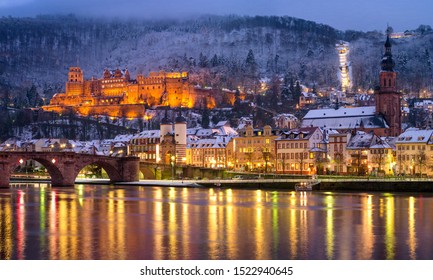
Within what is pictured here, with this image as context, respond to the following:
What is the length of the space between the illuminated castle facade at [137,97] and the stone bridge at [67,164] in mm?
77332

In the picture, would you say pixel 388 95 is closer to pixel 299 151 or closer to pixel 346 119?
pixel 346 119

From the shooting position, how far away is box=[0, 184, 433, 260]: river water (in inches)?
1008

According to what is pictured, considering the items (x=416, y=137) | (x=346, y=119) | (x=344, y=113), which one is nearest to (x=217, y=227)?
(x=416, y=137)

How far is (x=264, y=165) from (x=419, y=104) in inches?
3297

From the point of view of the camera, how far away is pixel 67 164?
6762 cm

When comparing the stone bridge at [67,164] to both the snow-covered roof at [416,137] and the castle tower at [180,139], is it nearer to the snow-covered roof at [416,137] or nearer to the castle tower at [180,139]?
the castle tower at [180,139]

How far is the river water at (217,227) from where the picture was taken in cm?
2561

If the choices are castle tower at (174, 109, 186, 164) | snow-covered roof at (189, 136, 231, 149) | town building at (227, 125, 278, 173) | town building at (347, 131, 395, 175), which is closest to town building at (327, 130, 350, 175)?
town building at (347, 131, 395, 175)

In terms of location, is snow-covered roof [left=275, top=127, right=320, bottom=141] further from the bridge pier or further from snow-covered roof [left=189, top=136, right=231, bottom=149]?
the bridge pier

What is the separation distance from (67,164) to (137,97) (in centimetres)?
9298

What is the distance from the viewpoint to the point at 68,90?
6860 inches

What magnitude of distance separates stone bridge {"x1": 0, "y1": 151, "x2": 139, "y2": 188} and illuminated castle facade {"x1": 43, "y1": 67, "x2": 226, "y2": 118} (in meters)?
77.3
